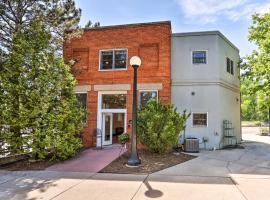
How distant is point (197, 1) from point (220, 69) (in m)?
5.11

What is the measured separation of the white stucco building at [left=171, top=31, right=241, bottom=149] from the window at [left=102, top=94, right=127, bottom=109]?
120 inches

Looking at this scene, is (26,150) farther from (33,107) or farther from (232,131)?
(232,131)

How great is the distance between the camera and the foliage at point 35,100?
9.71 m

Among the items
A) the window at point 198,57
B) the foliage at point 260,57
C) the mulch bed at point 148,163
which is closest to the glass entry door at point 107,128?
the mulch bed at point 148,163

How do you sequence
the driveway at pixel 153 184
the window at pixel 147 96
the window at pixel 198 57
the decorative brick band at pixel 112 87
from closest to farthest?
1. the driveway at pixel 153 184
2. the window at pixel 147 96
3. the decorative brick band at pixel 112 87
4. the window at pixel 198 57

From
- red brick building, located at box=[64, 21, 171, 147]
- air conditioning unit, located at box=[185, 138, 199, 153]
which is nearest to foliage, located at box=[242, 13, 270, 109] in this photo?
red brick building, located at box=[64, 21, 171, 147]

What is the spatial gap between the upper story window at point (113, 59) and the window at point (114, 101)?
1735 mm

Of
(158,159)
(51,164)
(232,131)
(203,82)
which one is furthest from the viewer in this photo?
(232,131)

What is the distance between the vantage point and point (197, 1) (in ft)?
35.2

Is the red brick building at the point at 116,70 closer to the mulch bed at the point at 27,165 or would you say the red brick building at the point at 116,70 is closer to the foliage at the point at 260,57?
the mulch bed at the point at 27,165

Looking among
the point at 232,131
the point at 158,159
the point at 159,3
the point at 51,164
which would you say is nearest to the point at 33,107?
the point at 51,164

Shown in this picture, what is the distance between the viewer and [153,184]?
6898 millimetres

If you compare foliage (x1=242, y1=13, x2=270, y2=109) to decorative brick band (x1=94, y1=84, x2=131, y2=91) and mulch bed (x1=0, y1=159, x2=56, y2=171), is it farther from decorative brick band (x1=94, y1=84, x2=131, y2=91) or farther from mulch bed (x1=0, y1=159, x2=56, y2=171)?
mulch bed (x1=0, y1=159, x2=56, y2=171)

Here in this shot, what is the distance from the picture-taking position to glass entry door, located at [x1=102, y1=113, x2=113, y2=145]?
1456 cm
